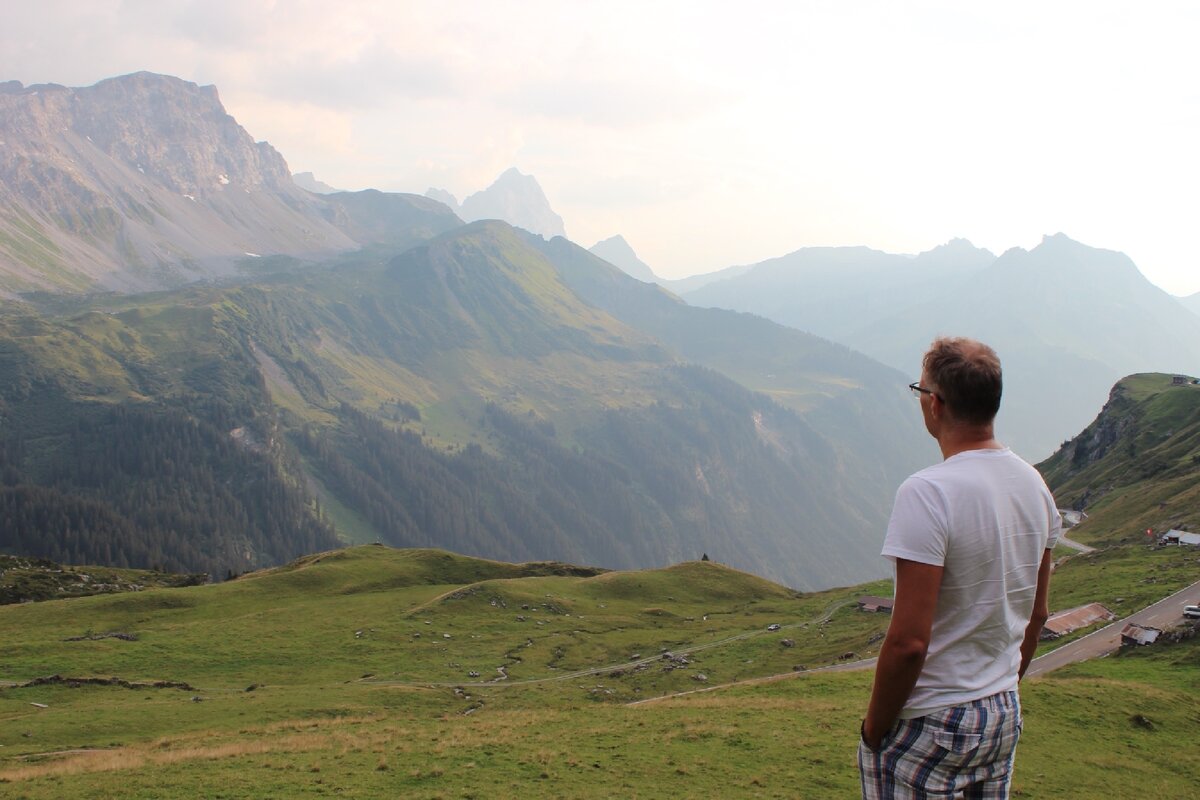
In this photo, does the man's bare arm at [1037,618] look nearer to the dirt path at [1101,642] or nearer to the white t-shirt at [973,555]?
the white t-shirt at [973,555]

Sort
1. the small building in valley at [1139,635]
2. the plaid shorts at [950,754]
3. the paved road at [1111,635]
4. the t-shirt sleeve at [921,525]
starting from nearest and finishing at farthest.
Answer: the t-shirt sleeve at [921,525] → the plaid shorts at [950,754] → the small building in valley at [1139,635] → the paved road at [1111,635]

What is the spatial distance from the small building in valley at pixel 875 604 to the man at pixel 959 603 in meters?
74.2

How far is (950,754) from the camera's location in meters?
7.91

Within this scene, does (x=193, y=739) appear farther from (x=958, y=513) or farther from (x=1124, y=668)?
(x=1124, y=668)

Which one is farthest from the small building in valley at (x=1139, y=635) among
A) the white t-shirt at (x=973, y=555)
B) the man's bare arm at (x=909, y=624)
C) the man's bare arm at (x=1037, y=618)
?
the man's bare arm at (x=909, y=624)

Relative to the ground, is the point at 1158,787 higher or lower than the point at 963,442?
lower

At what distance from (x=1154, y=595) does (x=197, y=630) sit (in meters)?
72.8

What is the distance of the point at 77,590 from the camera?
334 ft

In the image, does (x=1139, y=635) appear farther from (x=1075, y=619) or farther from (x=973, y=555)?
(x=973, y=555)

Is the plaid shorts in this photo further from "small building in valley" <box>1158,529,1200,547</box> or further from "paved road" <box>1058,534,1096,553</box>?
"paved road" <box>1058,534,1096,553</box>

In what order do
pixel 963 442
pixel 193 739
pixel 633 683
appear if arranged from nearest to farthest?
1. pixel 963 442
2. pixel 193 739
3. pixel 633 683

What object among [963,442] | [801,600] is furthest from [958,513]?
[801,600]

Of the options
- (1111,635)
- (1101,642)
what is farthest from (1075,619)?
(1101,642)

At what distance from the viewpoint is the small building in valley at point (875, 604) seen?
256 feet
